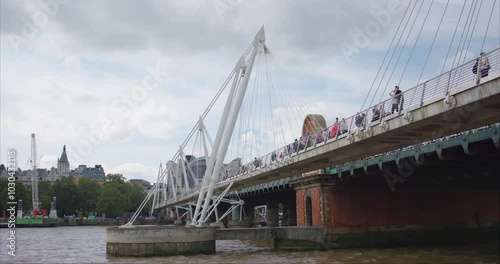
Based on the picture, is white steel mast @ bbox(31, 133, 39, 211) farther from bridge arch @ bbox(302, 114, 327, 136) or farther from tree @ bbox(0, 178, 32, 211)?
bridge arch @ bbox(302, 114, 327, 136)

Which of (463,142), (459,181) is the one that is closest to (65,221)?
(459,181)

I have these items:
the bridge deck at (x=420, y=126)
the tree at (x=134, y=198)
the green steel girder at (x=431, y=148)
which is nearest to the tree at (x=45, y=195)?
the tree at (x=134, y=198)

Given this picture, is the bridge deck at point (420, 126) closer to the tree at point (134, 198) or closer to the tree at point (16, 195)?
the tree at point (16, 195)

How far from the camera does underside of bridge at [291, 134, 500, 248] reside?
41781mm

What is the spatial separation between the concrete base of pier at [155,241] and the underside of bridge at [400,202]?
36.6ft

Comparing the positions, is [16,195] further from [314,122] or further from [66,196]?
[314,122]

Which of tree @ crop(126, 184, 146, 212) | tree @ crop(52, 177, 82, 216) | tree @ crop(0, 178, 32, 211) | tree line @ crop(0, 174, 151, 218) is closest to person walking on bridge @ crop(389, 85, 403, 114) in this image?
tree @ crop(0, 178, 32, 211)

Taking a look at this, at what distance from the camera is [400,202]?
43.7 meters

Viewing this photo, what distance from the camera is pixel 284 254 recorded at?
38.0m

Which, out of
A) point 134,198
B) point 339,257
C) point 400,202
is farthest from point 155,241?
point 134,198

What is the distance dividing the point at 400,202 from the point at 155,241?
2013 centimetres

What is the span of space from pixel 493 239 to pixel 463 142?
20.8m

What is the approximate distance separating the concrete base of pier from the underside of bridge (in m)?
11.2

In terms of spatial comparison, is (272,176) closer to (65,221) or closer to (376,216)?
(376,216)
